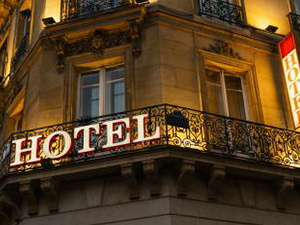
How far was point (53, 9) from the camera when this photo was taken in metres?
16.1

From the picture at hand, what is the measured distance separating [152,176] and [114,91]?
343 centimetres

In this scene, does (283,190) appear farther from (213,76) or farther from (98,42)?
(98,42)

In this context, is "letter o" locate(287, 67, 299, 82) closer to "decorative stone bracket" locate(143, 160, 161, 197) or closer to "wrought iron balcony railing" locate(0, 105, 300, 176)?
"wrought iron balcony railing" locate(0, 105, 300, 176)

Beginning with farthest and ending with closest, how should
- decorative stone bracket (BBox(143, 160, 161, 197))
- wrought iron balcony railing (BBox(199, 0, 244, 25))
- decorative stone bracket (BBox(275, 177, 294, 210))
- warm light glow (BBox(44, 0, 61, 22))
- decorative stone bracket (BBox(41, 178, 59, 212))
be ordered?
warm light glow (BBox(44, 0, 61, 22)), wrought iron balcony railing (BBox(199, 0, 244, 25)), decorative stone bracket (BBox(275, 177, 294, 210)), decorative stone bracket (BBox(41, 178, 59, 212)), decorative stone bracket (BBox(143, 160, 161, 197))

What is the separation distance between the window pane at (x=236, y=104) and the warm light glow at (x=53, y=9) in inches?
218

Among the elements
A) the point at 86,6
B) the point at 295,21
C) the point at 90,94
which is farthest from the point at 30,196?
the point at 295,21

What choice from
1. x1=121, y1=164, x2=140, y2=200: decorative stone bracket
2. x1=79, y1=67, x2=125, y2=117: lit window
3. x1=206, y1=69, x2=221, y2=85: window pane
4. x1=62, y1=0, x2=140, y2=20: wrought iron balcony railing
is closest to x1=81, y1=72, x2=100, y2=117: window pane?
x1=79, y1=67, x2=125, y2=117: lit window

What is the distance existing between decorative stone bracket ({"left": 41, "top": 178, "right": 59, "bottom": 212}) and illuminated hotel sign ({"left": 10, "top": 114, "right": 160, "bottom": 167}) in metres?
0.57

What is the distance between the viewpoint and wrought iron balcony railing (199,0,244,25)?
50.6 ft

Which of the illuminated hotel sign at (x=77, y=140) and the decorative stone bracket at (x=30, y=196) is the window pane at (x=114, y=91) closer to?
the illuminated hotel sign at (x=77, y=140)

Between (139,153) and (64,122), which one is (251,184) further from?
(64,122)

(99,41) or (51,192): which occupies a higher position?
(99,41)

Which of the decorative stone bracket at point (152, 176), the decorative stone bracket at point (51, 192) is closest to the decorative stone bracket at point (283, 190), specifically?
the decorative stone bracket at point (152, 176)

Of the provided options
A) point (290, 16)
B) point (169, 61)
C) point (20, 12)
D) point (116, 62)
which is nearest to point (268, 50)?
point (290, 16)
